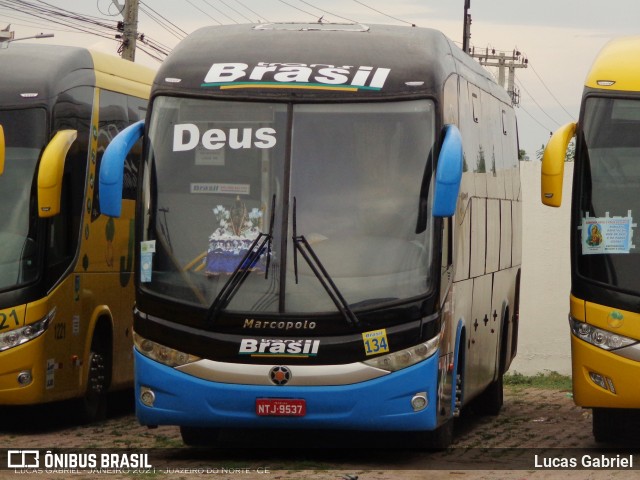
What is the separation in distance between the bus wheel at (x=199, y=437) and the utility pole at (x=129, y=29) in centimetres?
1479

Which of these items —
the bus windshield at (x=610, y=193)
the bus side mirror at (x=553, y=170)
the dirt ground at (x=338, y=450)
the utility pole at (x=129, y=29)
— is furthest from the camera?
the utility pole at (x=129, y=29)

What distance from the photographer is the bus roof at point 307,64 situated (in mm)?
11844

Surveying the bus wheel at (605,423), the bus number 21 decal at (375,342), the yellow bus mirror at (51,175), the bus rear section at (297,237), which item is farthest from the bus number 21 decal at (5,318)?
the bus wheel at (605,423)

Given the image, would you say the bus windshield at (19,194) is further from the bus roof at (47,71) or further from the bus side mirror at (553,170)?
the bus side mirror at (553,170)

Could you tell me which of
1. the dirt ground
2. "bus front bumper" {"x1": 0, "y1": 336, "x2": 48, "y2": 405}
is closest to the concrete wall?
the dirt ground

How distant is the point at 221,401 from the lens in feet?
37.7

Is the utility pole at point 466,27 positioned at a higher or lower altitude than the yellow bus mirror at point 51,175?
higher

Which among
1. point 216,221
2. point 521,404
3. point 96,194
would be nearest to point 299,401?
point 216,221

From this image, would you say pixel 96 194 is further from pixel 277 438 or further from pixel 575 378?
pixel 575 378

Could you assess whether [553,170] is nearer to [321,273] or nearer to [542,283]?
[321,273]

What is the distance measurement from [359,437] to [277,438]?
2.52ft

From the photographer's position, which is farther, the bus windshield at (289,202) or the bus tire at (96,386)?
the bus tire at (96,386)

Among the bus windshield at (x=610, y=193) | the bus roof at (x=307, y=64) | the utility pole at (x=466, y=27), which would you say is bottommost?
the bus windshield at (x=610, y=193)

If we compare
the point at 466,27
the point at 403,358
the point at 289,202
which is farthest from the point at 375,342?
the point at 466,27
